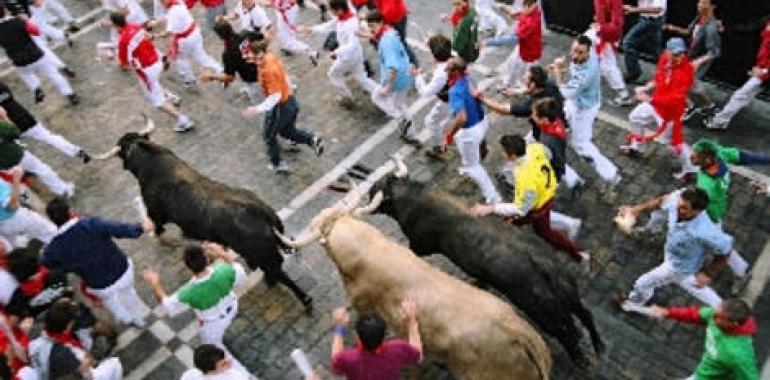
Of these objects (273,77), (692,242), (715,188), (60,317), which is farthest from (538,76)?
(60,317)

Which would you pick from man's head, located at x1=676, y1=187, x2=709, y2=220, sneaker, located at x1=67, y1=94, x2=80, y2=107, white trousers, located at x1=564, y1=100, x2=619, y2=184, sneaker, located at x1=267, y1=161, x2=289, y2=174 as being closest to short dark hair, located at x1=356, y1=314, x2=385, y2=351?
man's head, located at x1=676, y1=187, x2=709, y2=220

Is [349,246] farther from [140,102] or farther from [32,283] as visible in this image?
[140,102]

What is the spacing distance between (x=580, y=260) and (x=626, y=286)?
65 cm

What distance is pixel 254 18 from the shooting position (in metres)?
13.2

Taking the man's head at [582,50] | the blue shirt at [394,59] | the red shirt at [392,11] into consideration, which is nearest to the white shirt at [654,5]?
the man's head at [582,50]

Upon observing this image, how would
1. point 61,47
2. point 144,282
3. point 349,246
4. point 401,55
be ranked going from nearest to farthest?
1. point 349,246
2. point 144,282
3. point 401,55
4. point 61,47

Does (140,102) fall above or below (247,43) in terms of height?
below

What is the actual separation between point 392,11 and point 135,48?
4.06m

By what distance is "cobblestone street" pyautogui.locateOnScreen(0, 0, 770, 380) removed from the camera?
9250 mm

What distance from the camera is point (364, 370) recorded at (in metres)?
6.98

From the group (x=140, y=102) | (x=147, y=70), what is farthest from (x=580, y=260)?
(x=140, y=102)

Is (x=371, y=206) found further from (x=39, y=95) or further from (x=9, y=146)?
(x=39, y=95)

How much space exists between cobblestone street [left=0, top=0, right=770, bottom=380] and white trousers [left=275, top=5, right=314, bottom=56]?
1.21 feet

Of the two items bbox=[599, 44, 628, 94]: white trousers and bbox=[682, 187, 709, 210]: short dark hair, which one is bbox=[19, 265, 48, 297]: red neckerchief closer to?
bbox=[682, 187, 709, 210]: short dark hair
